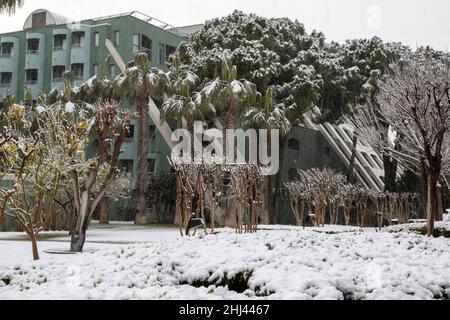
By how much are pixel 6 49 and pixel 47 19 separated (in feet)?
11.6

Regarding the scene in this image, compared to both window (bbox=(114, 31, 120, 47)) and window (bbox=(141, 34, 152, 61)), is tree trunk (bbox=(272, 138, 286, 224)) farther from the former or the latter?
window (bbox=(114, 31, 120, 47))

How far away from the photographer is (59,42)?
39969 millimetres

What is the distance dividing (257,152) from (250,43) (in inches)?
239

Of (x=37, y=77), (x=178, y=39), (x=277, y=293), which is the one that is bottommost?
(x=277, y=293)

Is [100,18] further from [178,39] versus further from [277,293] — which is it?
[277,293]

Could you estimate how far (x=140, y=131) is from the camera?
31.4m

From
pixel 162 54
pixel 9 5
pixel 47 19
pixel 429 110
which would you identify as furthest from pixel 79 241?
pixel 47 19

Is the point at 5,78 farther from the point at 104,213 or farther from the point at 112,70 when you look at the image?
the point at 104,213

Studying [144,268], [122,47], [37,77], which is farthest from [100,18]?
[144,268]

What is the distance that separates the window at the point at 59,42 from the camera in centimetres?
3969

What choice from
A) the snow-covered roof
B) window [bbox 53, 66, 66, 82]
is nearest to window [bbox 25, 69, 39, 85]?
window [bbox 53, 66, 66, 82]

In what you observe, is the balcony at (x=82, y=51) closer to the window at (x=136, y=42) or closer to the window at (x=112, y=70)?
the window at (x=112, y=70)

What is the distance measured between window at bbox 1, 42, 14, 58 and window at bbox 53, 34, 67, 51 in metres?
3.59

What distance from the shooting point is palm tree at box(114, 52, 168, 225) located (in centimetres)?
3066
